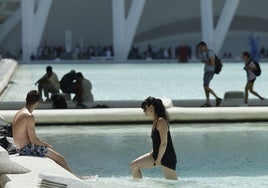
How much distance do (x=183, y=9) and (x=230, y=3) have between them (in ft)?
36.2

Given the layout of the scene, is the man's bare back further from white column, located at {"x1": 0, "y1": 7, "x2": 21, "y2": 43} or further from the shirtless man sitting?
white column, located at {"x1": 0, "y1": 7, "x2": 21, "y2": 43}

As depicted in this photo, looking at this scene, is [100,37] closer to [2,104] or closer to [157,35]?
[157,35]

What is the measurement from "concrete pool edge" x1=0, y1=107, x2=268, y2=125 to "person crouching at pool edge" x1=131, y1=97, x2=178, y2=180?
4.57m

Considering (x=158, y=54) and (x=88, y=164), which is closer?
(x=88, y=164)

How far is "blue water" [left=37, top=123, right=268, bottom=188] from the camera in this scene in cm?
703

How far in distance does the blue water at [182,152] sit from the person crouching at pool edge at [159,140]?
213 millimetres

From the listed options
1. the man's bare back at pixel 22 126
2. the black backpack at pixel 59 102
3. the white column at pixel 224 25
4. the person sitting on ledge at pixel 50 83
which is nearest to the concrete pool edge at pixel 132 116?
the black backpack at pixel 59 102

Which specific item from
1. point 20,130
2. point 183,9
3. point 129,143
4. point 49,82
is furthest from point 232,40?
point 20,130

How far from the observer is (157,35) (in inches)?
1919

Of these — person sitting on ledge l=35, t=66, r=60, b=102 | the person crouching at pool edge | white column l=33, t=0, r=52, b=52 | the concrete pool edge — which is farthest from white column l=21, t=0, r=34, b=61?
the person crouching at pool edge

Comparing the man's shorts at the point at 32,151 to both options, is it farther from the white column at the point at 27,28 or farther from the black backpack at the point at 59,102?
the white column at the point at 27,28

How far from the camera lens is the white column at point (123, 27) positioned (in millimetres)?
37000

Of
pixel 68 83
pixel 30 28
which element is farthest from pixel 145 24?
pixel 68 83

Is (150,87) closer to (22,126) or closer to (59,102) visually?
(59,102)
